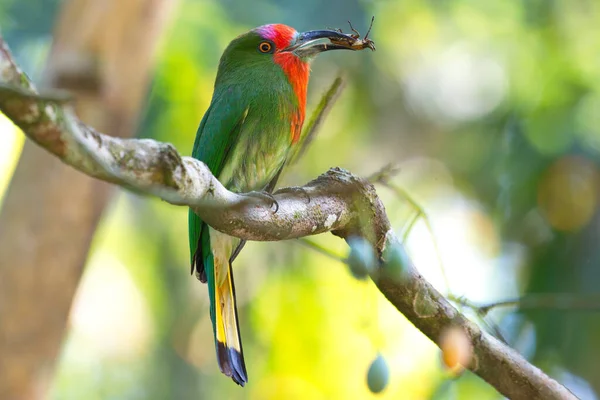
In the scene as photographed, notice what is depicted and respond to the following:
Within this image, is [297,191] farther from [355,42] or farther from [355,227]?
[355,42]

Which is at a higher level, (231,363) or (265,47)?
(265,47)

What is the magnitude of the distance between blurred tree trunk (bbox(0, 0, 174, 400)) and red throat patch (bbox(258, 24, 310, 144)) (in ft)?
5.43

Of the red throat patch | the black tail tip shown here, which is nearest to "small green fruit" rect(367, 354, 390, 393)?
the black tail tip

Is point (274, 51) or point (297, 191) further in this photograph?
point (274, 51)

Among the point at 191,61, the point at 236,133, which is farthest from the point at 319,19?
the point at 236,133

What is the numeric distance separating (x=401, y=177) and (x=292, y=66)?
4.08 metres

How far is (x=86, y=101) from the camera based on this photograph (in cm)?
432

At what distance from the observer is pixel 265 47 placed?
296cm

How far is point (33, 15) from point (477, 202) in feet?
11.9

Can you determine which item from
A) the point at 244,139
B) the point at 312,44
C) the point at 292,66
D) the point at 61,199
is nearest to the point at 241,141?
the point at 244,139

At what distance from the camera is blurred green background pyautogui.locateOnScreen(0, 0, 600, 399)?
452cm

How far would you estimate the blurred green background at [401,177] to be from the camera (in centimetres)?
452

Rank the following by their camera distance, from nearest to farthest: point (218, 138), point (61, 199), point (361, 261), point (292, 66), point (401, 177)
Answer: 1. point (361, 261)
2. point (218, 138)
3. point (292, 66)
4. point (61, 199)
5. point (401, 177)

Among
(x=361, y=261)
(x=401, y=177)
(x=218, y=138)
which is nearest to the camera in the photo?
(x=361, y=261)
